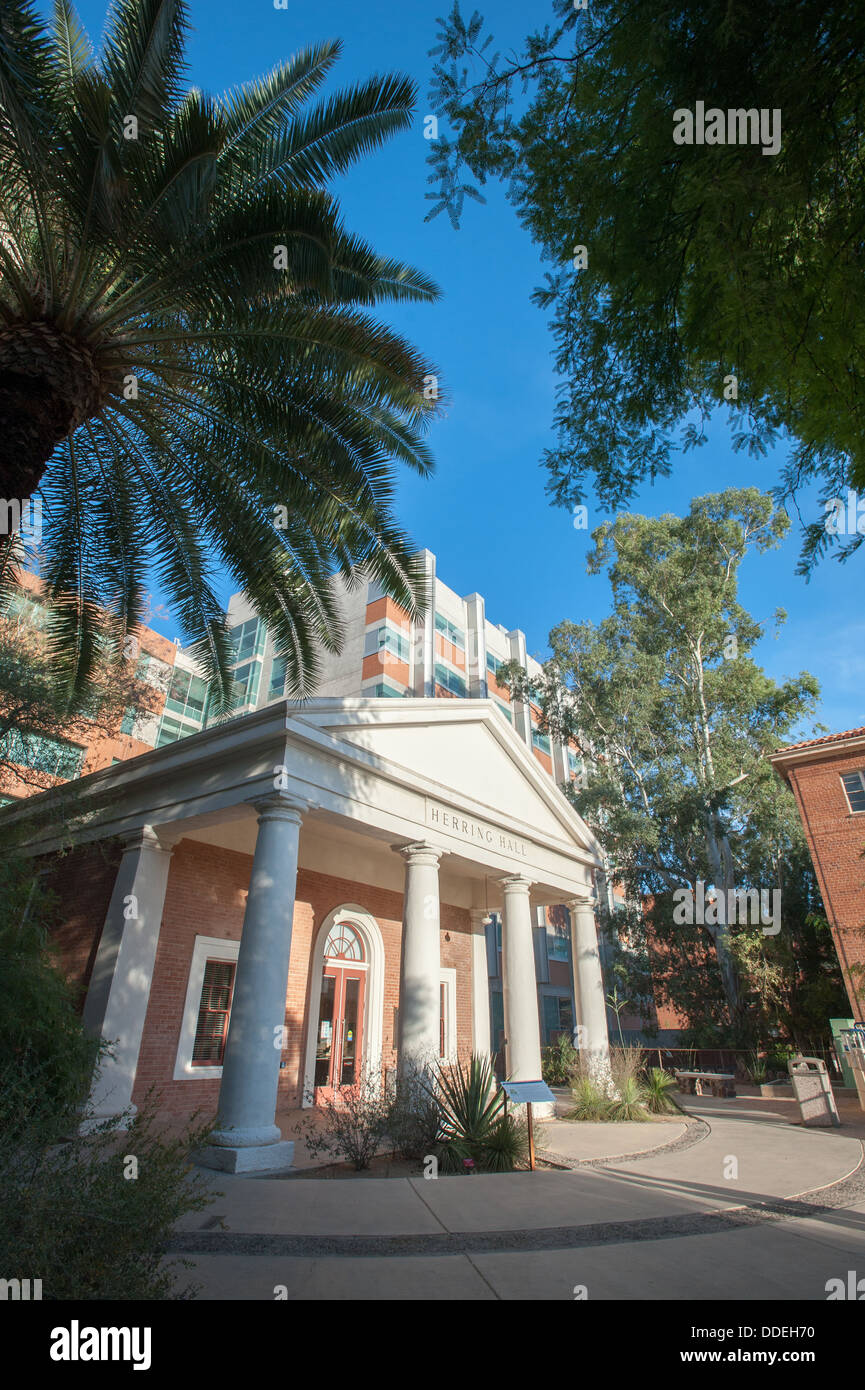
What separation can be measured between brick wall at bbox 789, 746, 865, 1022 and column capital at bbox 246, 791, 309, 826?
16296 mm

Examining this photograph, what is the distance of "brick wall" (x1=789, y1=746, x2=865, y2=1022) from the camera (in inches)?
745

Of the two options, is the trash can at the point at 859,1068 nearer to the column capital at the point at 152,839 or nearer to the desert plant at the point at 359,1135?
the desert plant at the point at 359,1135

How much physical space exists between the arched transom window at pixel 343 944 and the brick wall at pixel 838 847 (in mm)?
12988

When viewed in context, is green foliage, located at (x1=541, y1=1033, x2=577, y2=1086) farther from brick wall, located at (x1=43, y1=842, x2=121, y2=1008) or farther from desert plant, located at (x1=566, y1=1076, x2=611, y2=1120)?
brick wall, located at (x1=43, y1=842, x2=121, y2=1008)

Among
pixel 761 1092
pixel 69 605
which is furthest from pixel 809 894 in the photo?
pixel 69 605

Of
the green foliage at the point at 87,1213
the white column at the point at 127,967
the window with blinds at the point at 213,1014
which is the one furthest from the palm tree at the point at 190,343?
the window with blinds at the point at 213,1014

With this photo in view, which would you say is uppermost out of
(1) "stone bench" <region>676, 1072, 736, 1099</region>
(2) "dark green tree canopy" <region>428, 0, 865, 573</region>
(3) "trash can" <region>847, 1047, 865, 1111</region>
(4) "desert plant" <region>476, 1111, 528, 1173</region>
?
(2) "dark green tree canopy" <region>428, 0, 865, 573</region>

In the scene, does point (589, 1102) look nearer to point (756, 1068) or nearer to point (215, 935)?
point (215, 935)

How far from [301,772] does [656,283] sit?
7056 millimetres

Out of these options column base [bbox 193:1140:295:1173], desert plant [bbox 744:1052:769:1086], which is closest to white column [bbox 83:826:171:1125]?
column base [bbox 193:1140:295:1173]

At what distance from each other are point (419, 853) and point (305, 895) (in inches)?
143

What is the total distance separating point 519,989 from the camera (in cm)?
1299
